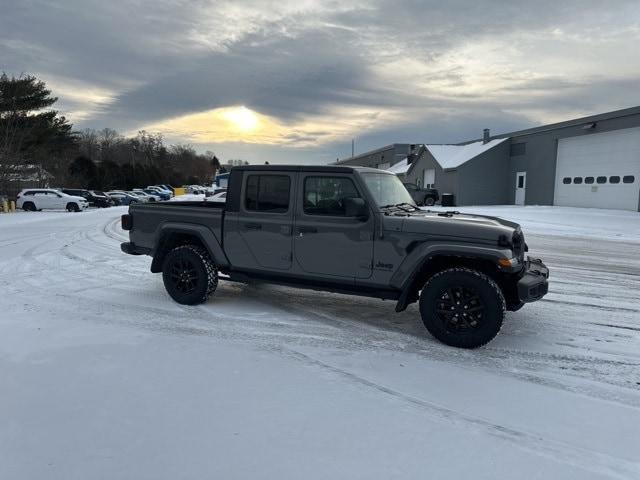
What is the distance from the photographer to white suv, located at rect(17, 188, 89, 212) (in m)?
30.4

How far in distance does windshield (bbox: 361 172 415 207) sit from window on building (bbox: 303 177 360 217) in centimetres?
24

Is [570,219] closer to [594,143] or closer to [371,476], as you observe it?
[594,143]

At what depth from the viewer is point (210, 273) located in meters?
6.11

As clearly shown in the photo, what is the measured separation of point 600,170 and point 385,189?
A: 2714cm

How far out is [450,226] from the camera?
15.6 ft

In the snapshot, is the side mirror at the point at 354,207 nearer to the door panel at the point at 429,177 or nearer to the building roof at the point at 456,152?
the building roof at the point at 456,152

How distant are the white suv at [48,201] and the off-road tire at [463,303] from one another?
31.0 meters

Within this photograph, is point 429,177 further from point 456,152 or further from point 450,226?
point 450,226

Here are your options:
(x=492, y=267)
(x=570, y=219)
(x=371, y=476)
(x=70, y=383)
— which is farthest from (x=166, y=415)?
(x=570, y=219)

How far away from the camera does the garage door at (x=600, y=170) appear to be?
2530cm

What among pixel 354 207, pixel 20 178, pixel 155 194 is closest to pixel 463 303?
pixel 354 207

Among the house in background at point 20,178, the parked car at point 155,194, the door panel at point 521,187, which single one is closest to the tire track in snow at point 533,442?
the door panel at point 521,187

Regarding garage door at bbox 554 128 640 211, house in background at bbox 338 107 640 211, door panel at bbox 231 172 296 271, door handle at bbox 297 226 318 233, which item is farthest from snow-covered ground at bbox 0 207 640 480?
house in background at bbox 338 107 640 211

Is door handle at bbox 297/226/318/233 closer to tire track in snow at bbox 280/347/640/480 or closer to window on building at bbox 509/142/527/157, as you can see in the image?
tire track in snow at bbox 280/347/640/480
